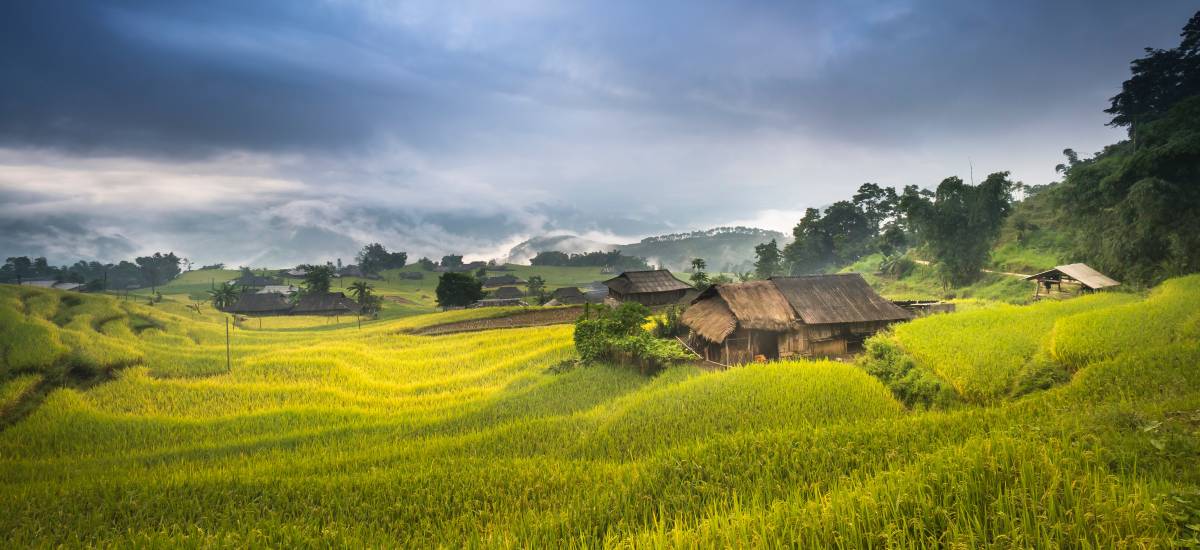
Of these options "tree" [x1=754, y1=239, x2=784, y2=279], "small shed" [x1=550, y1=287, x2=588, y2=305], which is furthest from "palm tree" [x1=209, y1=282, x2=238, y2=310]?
"tree" [x1=754, y1=239, x2=784, y2=279]

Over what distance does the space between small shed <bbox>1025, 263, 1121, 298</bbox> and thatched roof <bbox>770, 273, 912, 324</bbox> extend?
48.3ft

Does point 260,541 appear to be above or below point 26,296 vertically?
below

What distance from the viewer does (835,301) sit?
23.1 m

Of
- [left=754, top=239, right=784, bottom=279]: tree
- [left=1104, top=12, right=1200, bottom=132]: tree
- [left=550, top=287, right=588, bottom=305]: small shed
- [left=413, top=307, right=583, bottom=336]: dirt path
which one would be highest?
[left=1104, top=12, right=1200, bottom=132]: tree

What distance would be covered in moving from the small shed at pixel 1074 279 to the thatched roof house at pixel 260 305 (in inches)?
3123

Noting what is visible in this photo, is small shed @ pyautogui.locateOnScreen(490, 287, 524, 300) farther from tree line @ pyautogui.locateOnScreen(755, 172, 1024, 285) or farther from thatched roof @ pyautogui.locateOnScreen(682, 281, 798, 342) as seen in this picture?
thatched roof @ pyautogui.locateOnScreen(682, 281, 798, 342)

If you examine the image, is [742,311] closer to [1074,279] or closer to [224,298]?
[1074,279]

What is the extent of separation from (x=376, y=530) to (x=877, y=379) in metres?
14.9

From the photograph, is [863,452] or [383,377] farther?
[383,377]

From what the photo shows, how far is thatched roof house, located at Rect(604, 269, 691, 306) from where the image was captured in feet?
149

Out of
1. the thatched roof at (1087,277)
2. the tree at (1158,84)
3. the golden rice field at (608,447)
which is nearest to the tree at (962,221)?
the tree at (1158,84)

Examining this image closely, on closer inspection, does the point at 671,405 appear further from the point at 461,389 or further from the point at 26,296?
the point at 26,296

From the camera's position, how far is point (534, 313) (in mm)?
42438

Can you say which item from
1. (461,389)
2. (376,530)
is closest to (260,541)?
(376,530)
